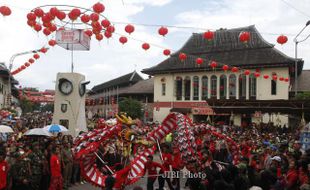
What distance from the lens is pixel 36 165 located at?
9.92 metres

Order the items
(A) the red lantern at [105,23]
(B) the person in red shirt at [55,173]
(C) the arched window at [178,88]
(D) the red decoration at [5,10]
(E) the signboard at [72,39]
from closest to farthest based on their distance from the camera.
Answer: (B) the person in red shirt at [55,173], (D) the red decoration at [5,10], (A) the red lantern at [105,23], (E) the signboard at [72,39], (C) the arched window at [178,88]

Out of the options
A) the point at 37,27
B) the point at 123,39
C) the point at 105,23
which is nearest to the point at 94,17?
the point at 105,23

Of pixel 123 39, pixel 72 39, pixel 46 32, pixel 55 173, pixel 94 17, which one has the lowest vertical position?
pixel 55 173

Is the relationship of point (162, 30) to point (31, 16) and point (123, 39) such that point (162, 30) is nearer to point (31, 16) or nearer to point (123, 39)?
point (123, 39)

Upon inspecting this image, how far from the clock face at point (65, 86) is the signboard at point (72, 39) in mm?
2006

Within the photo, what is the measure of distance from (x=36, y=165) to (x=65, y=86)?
12248mm

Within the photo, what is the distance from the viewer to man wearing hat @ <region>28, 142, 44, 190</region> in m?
9.81

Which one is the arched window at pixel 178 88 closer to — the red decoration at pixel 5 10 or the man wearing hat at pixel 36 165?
the red decoration at pixel 5 10

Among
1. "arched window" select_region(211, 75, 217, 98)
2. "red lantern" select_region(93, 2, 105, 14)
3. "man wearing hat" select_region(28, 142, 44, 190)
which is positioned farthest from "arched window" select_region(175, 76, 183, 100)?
"man wearing hat" select_region(28, 142, 44, 190)

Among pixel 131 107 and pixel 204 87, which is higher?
pixel 204 87

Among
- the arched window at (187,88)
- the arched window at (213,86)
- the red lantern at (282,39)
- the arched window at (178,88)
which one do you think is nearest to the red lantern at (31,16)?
the red lantern at (282,39)

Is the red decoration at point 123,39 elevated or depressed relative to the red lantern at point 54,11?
depressed

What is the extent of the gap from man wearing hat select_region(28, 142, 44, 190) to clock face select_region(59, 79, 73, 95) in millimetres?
11532

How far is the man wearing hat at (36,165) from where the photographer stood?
981 centimetres
